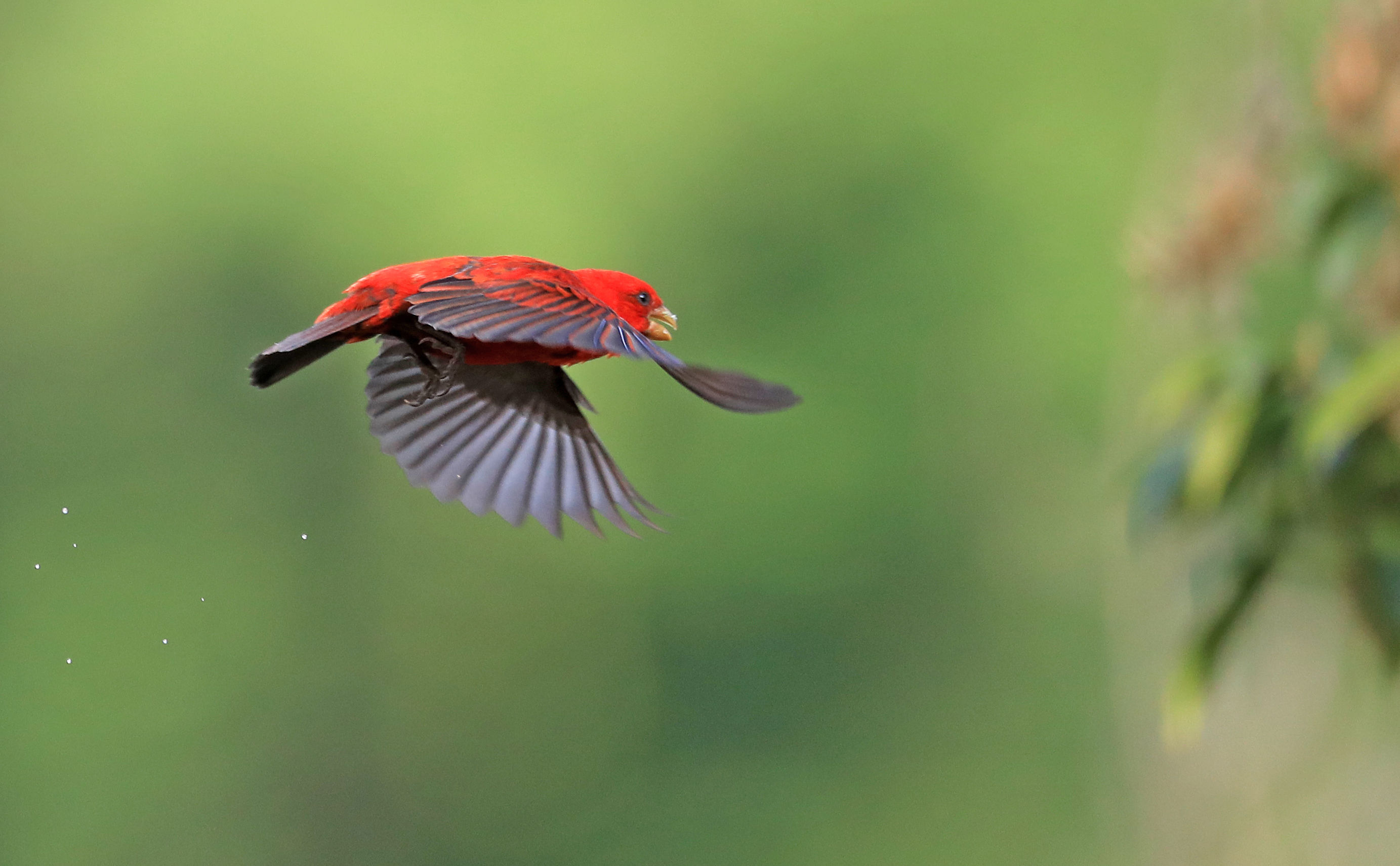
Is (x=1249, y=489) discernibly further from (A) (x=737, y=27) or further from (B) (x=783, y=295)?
(A) (x=737, y=27)

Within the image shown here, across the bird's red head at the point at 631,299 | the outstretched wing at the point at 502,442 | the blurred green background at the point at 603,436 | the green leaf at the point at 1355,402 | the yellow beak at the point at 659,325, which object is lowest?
the blurred green background at the point at 603,436

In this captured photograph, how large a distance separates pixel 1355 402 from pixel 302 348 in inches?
76.9

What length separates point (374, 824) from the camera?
15.0 meters

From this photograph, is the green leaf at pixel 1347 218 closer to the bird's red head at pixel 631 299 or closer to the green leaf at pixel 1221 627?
the green leaf at pixel 1221 627

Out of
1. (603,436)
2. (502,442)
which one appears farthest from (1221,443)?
(603,436)

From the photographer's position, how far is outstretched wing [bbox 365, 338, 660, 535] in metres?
3.27

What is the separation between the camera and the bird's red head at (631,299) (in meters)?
3.02

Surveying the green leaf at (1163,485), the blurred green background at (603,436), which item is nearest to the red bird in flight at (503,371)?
the green leaf at (1163,485)

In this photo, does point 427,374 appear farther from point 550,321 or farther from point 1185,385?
point 1185,385

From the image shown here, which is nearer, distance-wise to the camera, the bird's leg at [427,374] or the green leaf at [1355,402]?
the bird's leg at [427,374]

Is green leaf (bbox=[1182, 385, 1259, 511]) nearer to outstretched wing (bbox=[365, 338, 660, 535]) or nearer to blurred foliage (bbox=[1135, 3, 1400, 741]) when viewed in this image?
blurred foliage (bbox=[1135, 3, 1400, 741])

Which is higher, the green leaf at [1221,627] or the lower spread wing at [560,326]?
Answer: the lower spread wing at [560,326]

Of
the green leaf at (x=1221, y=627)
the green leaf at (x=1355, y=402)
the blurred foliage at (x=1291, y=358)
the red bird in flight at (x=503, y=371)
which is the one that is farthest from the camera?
the green leaf at (x=1221, y=627)

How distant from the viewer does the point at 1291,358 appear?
3.86m
